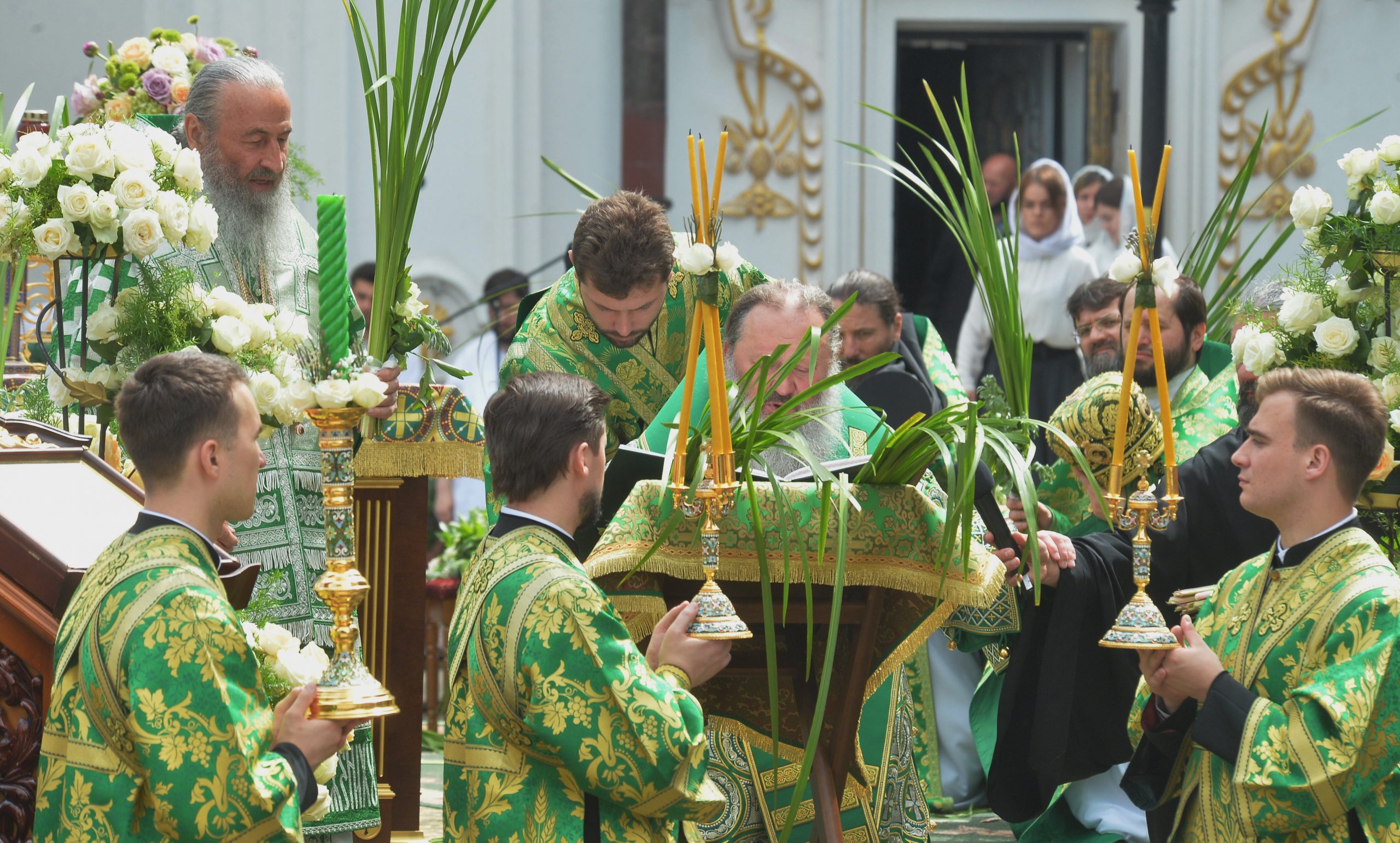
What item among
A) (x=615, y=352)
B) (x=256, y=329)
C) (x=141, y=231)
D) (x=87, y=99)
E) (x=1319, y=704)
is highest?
(x=87, y=99)

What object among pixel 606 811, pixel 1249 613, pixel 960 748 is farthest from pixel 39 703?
pixel 960 748

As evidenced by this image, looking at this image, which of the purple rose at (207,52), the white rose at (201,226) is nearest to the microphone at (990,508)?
the white rose at (201,226)

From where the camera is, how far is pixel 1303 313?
170 inches

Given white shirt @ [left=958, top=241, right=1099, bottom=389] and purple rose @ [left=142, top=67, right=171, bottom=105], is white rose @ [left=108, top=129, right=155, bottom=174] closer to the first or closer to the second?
purple rose @ [left=142, top=67, right=171, bottom=105]

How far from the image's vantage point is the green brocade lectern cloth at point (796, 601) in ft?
11.5

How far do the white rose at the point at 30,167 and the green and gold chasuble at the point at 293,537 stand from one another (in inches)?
19.3

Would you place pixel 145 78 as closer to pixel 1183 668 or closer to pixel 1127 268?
pixel 1127 268

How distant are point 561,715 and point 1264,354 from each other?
7.15ft

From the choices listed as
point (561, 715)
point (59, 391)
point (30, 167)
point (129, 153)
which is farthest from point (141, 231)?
point (561, 715)

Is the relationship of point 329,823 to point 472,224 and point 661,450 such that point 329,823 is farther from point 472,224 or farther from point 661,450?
point 472,224

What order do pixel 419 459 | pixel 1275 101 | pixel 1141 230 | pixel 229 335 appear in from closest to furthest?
pixel 1141 230 → pixel 229 335 → pixel 419 459 → pixel 1275 101

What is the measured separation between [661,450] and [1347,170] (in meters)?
1.85

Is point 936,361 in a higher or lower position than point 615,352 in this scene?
lower

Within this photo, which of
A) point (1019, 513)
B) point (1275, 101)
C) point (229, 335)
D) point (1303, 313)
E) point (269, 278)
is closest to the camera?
point (229, 335)
